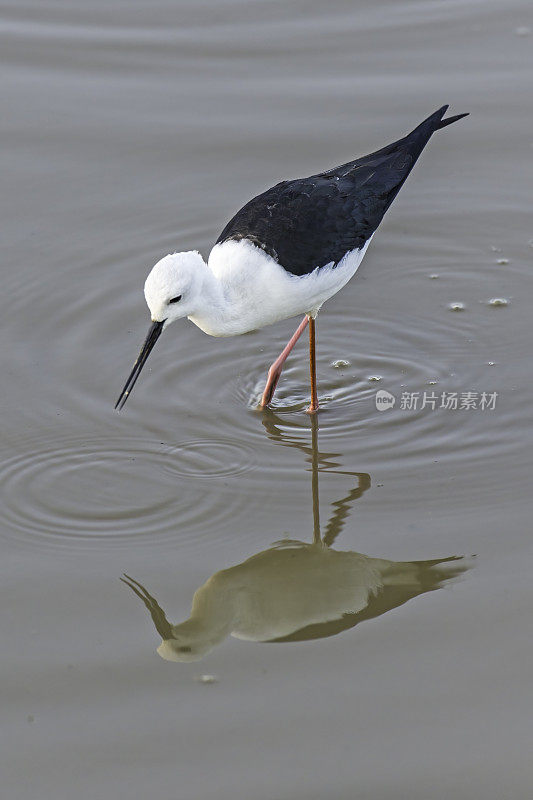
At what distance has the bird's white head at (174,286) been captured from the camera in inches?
182

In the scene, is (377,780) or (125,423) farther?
(125,423)

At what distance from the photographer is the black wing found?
203 inches

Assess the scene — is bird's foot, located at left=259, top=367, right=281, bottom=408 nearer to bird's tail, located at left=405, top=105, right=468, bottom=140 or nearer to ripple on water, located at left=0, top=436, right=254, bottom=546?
ripple on water, located at left=0, top=436, right=254, bottom=546

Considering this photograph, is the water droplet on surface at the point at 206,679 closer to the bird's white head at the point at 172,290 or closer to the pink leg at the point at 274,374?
the bird's white head at the point at 172,290

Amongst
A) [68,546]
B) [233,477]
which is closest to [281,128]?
[233,477]

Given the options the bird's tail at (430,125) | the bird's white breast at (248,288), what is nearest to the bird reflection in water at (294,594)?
the bird's white breast at (248,288)

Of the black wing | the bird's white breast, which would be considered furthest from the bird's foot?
the black wing

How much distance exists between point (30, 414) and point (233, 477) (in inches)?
39.1

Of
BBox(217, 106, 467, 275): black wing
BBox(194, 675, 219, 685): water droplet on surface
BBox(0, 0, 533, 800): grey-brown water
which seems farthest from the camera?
BBox(217, 106, 467, 275): black wing

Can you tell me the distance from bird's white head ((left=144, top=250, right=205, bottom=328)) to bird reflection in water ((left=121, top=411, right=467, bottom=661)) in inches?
40.6

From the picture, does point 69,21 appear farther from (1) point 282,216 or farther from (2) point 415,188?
(1) point 282,216

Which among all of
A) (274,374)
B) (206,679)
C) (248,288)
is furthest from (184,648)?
(274,374)

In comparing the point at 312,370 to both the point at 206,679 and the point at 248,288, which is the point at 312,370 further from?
the point at 206,679

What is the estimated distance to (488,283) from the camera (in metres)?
6.11
